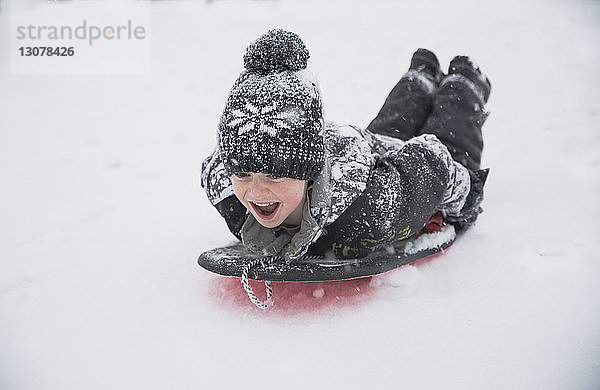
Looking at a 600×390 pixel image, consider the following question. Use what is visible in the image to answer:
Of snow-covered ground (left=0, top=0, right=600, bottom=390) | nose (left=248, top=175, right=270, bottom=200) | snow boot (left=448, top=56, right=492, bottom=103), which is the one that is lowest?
snow-covered ground (left=0, top=0, right=600, bottom=390)

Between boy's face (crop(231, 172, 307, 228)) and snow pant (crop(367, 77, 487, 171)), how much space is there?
1.93 feet

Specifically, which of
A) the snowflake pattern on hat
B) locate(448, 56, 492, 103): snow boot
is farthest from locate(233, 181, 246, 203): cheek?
locate(448, 56, 492, 103): snow boot

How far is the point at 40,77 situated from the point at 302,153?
1.96 m

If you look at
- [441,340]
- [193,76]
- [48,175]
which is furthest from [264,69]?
[193,76]

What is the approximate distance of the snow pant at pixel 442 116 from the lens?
4.53 feet

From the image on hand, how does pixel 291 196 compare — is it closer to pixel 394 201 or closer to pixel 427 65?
pixel 394 201

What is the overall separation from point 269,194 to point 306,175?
76 mm

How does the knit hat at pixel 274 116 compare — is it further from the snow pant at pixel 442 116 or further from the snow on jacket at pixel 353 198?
the snow pant at pixel 442 116

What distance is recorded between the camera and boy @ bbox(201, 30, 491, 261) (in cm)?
88

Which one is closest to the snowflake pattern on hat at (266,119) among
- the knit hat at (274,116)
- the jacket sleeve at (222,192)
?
the knit hat at (274,116)

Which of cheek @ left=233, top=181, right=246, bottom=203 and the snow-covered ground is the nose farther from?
the snow-covered ground

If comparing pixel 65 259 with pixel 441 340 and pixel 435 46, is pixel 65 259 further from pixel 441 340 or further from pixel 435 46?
pixel 435 46

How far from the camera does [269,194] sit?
3.03 feet

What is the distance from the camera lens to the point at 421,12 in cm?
284
